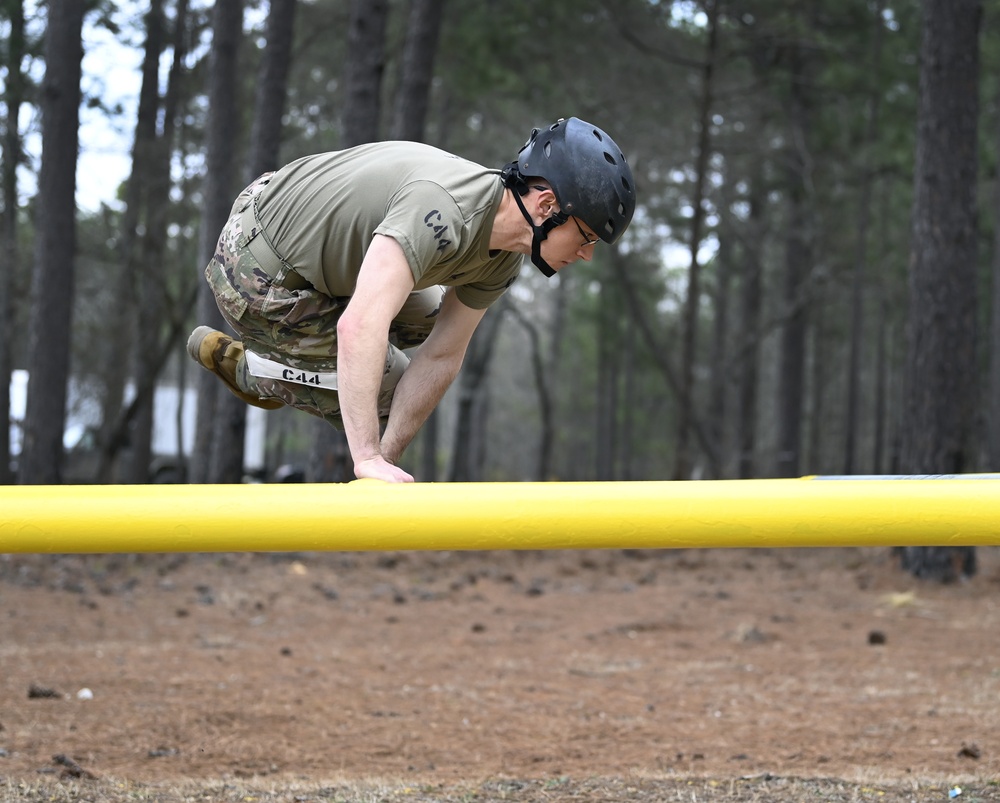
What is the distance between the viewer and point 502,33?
16188 mm

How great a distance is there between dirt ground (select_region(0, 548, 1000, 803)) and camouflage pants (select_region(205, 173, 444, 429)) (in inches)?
53.0

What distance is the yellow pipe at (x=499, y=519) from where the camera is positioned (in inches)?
107

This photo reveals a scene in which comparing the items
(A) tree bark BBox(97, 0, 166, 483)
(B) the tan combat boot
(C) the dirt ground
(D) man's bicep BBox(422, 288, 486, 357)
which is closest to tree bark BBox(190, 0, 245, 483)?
(C) the dirt ground

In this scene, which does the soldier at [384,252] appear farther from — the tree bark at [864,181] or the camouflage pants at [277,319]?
the tree bark at [864,181]

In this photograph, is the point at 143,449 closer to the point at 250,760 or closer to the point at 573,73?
the point at 573,73

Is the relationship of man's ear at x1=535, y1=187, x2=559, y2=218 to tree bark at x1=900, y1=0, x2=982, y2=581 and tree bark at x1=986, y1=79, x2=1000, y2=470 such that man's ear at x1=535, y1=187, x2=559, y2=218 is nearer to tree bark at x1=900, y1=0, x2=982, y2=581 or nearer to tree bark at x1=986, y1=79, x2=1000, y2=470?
tree bark at x1=900, y1=0, x2=982, y2=581

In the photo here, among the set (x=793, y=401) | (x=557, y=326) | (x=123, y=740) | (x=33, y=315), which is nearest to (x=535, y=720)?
(x=123, y=740)

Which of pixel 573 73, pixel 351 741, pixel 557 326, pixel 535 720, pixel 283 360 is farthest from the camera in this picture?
pixel 557 326

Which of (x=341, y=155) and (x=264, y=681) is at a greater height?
(x=341, y=155)

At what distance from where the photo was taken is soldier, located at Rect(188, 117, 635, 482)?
10.2ft

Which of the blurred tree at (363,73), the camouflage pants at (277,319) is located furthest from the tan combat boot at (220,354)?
the blurred tree at (363,73)

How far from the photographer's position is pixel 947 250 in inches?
409

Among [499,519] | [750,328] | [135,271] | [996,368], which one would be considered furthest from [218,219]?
[750,328]

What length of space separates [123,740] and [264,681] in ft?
4.63
